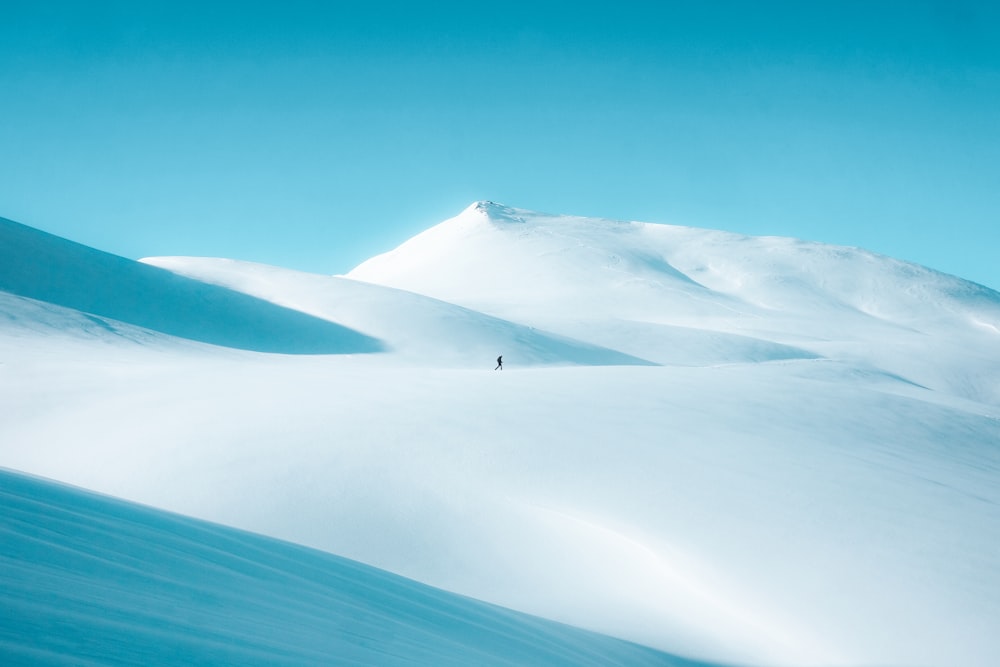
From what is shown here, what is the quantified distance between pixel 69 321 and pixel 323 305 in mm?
12492

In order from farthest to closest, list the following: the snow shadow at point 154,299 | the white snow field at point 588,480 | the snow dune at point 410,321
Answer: the snow dune at point 410,321
the snow shadow at point 154,299
the white snow field at point 588,480

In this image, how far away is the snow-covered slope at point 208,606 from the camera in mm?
2861

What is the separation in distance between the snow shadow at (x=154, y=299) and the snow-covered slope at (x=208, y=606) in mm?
22643

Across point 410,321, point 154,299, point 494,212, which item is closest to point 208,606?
point 154,299

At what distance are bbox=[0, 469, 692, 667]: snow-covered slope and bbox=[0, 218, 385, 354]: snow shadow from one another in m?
22.6

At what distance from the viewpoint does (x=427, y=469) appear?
9609 mm

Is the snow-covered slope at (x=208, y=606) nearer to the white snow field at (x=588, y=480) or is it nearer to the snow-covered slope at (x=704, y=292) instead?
the white snow field at (x=588, y=480)

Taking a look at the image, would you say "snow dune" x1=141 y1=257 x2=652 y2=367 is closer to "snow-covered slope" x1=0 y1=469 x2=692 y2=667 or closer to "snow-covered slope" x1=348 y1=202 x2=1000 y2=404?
"snow-covered slope" x1=348 y1=202 x2=1000 y2=404

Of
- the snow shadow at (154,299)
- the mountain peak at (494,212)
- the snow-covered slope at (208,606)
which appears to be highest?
the mountain peak at (494,212)

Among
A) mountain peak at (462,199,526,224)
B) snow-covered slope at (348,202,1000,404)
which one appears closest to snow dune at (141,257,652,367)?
snow-covered slope at (348,202,1000,404)

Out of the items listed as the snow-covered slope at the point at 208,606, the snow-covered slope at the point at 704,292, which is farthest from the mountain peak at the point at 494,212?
the snow-covered slope at the point at 208,606

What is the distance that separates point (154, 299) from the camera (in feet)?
93.9

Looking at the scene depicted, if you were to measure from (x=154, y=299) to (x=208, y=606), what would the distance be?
90.7ft

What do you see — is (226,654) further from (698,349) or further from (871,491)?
(698,349)
